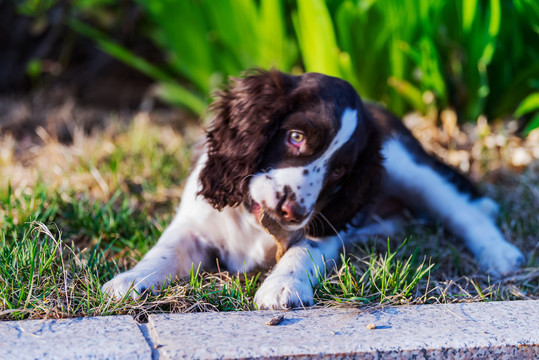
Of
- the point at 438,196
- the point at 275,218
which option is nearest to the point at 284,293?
the point at 275,218

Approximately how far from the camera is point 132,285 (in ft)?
7.60

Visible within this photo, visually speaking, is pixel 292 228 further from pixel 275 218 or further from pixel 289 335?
pixel 289 335

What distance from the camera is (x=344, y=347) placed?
78.0 inches

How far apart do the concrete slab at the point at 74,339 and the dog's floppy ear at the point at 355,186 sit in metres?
0.99

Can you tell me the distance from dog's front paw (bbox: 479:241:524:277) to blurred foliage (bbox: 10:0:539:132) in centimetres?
84

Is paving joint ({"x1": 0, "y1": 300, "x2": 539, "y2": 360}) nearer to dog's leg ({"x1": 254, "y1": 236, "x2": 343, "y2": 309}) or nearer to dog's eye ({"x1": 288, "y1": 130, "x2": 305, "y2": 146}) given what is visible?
dog's leg ({"x1": 254, "y1": 236, "x2": 343, "y2": 309})

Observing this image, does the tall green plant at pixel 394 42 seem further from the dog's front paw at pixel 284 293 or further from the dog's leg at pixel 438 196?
the dog's front paw at pixel 284 293

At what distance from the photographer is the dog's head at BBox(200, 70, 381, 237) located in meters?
2.45

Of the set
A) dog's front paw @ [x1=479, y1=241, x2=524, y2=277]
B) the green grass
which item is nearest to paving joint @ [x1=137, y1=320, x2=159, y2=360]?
the green grass

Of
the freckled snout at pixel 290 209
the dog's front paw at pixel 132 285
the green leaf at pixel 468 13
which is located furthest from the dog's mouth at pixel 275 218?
the green leaf at pixel 468 13

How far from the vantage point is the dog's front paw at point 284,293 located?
231 cm

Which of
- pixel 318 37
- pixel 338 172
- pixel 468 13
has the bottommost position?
pixel 338 172

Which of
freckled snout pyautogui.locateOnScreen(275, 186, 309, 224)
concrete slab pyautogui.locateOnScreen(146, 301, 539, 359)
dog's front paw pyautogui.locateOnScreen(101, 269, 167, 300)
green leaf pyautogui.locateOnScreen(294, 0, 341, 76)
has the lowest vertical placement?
dog's front paw pyautogui.locateOnScreen(101, 269, 167, 300)

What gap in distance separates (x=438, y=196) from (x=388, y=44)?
1.40 meters
